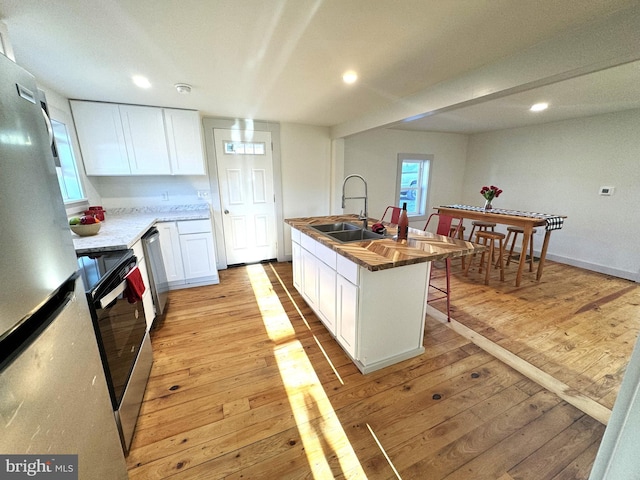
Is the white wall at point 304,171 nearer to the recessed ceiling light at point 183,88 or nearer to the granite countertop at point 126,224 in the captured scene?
the granite countertop at point 126,224

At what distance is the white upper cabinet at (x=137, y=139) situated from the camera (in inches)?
110

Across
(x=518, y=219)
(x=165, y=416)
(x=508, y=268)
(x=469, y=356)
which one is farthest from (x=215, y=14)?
(x=508, y=268)

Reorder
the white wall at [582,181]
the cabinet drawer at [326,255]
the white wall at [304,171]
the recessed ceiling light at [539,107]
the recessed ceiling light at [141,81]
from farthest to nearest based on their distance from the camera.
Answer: the white wall at [304,171] → the white wall at [582,181] → the recessed ceiling light at [539,107] → the recessed ceiling light at [141,81] → the cabinet drawer at [326,255]

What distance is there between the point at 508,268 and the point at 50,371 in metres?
4.95

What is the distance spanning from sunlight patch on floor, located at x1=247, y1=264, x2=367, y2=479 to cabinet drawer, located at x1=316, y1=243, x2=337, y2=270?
78 centimetres

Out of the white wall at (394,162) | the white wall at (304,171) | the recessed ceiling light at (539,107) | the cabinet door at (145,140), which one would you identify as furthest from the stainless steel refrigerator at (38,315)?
the recessed ceiling light at (539,107)

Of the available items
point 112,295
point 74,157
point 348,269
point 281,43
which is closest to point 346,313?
point 348,269

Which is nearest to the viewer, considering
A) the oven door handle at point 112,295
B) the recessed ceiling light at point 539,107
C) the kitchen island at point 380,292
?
the oven door handle at point 112,295

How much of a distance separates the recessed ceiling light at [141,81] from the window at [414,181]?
4.15m

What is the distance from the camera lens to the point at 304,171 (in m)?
4.16

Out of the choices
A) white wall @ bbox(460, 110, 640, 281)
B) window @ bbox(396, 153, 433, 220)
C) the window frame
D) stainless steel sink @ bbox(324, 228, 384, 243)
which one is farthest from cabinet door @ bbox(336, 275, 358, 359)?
white wall @ bbox(460, 110, 640, 281)

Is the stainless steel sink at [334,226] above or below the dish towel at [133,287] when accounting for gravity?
above

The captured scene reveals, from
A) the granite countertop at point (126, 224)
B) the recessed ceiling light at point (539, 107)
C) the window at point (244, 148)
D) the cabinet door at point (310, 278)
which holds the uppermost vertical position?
the recessed ceiling light at point (539, 107)

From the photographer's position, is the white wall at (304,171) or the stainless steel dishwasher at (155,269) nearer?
the stainless steel dishwasher at (155,269)
